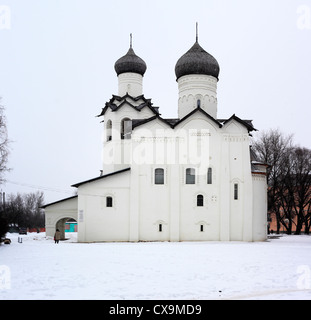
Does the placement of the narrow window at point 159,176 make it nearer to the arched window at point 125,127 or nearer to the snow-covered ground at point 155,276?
the arched window at point 125,127

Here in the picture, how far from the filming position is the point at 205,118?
25.7 m

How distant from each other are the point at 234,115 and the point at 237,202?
17.5ft

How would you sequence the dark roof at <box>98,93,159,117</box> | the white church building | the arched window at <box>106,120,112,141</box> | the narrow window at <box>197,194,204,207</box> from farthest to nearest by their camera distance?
the arched window at <box>106,120,112,141</box> → the dark roof at <box>98,93,159,117</box> → the narrow window at <box>197,194,204,207</box> → the white church building

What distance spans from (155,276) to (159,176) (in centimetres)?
1404

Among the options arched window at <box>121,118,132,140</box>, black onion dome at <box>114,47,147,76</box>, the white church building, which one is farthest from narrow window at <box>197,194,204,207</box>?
black onion dome at <box>114,47,147,76</box>

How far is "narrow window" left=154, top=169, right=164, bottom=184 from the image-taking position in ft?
82.8

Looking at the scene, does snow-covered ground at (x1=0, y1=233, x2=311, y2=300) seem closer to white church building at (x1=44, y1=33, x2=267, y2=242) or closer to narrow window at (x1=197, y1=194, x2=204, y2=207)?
white church building at (x1=44, y1=33, x2=267, y2=242)

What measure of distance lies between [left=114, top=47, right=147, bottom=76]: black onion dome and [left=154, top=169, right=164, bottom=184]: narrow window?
28.9 ft

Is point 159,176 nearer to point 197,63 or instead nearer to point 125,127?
point 125,127

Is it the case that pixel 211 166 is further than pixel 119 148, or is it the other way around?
pixel 119 148

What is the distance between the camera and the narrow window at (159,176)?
25.2 m

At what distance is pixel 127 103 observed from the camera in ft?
95.1
